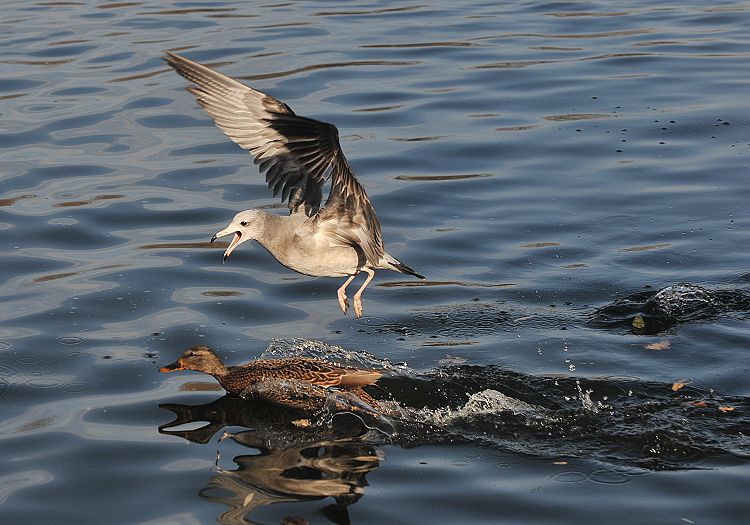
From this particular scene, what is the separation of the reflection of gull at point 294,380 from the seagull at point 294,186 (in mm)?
819

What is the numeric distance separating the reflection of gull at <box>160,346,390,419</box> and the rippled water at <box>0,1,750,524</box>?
0.16 meters

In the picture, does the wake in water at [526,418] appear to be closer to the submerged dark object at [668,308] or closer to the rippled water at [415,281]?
the rippled water at [415,281]

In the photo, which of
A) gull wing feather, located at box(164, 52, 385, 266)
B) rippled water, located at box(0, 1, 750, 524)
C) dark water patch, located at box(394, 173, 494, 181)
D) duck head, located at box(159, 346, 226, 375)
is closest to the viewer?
rippled water, located at box(0, 1, 750, 524)

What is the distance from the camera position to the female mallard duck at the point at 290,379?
795 centimetres

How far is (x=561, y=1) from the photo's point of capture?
20.8 meters

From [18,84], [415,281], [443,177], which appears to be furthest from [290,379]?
[18,84]

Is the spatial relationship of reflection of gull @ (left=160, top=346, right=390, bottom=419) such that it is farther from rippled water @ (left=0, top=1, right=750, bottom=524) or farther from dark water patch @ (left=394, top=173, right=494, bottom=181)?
dark water patch @ (left=394, top=173, right=494, bottom=181)

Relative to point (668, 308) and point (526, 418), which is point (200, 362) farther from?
point (668, 308)

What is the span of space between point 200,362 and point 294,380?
688 millimetres

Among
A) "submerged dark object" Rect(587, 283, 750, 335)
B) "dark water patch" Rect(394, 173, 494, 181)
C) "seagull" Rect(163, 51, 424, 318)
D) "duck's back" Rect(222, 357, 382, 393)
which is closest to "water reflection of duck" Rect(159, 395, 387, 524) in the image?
"duck's back" Rect(222, 357, 382, 393)

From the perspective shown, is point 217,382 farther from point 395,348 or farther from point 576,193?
point 576,193

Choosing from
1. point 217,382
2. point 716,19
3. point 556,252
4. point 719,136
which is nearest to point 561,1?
point 716,19

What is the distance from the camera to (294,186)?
8.93 m

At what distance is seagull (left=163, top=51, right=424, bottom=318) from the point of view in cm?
855
